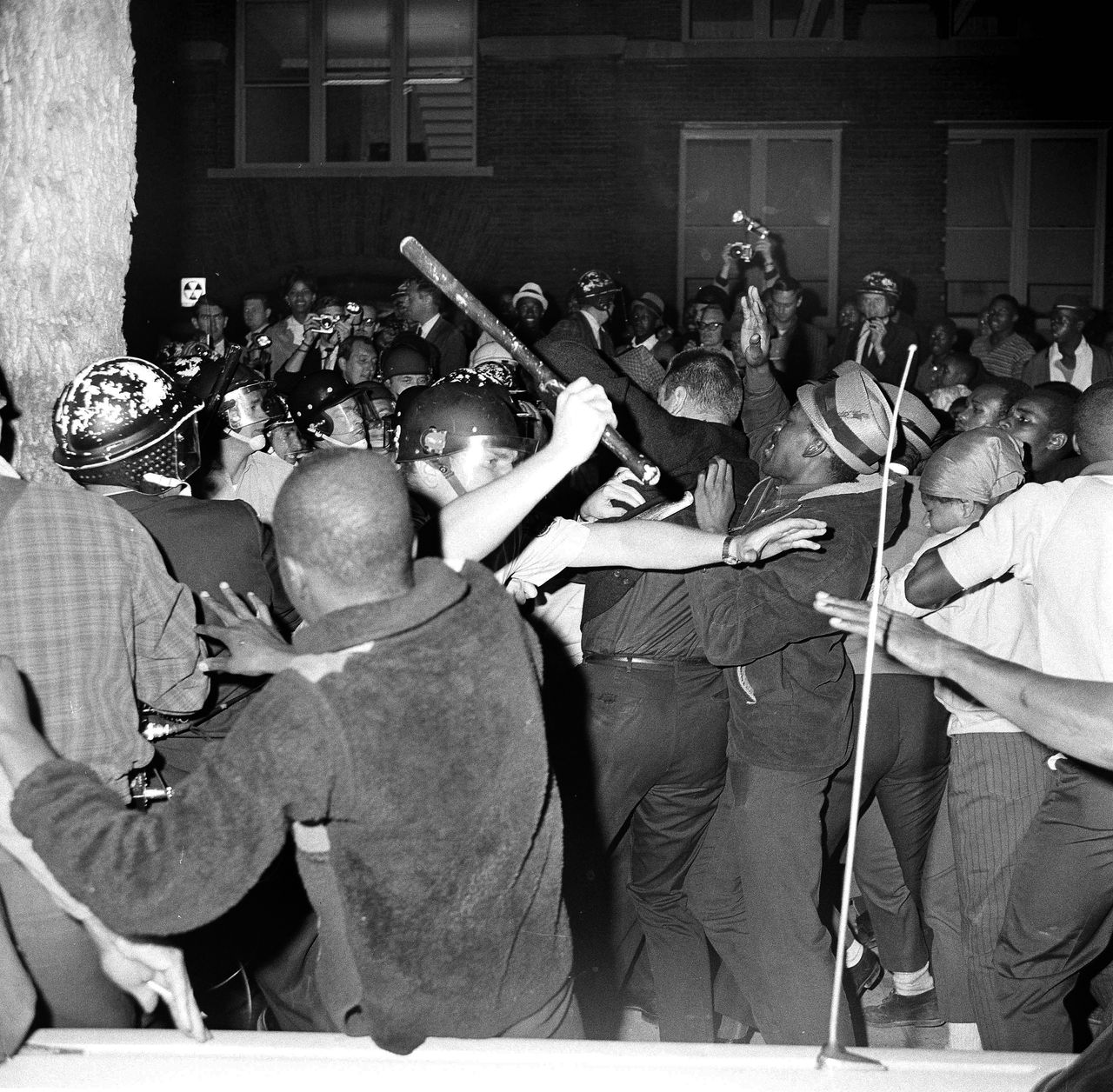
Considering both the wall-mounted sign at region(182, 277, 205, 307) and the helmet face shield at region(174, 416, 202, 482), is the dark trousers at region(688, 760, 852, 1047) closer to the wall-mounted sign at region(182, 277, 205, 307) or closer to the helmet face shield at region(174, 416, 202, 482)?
the helmet face shield at region(174, 416, 202, 482)

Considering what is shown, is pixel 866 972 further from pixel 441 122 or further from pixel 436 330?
pixel 441 122

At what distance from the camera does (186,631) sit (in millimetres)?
3250

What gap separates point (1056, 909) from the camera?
3.59 metres

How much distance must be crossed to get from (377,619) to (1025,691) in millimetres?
1305

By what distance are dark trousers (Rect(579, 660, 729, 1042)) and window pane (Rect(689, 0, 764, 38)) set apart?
14182 millimetres

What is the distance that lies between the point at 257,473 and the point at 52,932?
8.84 feet

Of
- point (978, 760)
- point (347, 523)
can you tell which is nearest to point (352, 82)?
point (978, 760)

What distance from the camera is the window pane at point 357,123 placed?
55.5 feet

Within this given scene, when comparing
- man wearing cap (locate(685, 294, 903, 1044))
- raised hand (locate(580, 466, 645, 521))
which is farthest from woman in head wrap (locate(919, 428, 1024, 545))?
raised hand (locate(580, 466, 645, 521))

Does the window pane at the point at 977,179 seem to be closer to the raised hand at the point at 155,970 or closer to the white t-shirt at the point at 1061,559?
the white t-shirt at the point at 1061,559

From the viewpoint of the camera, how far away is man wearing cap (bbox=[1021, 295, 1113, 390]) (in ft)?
36.4

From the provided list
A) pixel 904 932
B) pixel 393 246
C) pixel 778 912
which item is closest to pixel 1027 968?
pixel 778 912

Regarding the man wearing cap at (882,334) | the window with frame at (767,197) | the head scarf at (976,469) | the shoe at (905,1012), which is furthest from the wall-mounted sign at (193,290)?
the shoe at (905,1012)

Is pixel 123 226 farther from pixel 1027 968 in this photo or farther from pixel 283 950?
pixel 1027 968
